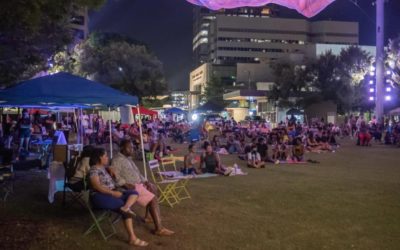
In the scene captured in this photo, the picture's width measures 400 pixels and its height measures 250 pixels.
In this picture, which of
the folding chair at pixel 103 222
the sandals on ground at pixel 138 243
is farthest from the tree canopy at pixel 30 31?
the sandals on ground at pixel 138 243

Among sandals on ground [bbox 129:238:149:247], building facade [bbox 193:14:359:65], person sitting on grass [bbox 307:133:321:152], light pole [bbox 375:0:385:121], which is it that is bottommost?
sandals on ground [bbox 129:238:149:247]

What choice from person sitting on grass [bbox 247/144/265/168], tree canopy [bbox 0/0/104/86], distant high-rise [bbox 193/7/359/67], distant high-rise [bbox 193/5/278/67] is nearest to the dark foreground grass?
person sitting on grass [bbox 247/144/265/168]

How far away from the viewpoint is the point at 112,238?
6195mm

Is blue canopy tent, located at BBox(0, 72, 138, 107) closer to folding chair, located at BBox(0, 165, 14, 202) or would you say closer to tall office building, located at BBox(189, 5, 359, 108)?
folding chair, located at BBox(0, 165, 14, 202)

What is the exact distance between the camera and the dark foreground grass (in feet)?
19.7

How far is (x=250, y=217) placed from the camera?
7.41 m

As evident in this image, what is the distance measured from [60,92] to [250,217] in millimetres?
4596

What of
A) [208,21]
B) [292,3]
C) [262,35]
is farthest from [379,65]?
[208,21]

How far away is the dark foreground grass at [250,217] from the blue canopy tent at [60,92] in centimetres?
205

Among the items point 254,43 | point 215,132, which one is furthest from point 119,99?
point 254,43

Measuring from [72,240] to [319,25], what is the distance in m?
148

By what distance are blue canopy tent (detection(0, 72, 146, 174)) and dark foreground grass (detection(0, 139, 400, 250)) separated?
6.74 ft

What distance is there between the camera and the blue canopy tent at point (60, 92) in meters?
8.75

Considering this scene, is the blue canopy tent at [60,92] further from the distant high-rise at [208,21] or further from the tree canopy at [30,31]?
the distant high-rise at [208,21]
